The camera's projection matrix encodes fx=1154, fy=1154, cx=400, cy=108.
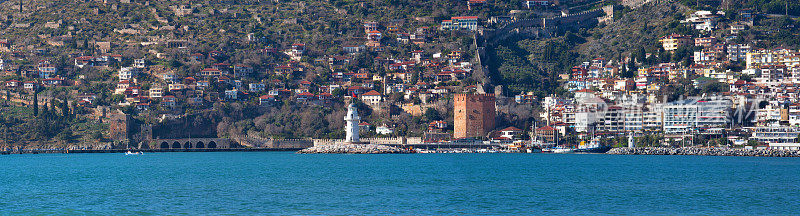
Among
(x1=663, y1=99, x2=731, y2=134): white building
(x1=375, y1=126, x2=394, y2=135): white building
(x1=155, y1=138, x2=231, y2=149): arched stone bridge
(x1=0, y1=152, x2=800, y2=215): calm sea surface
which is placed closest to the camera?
(x1=0, y1=152, x2=800, y2=215): calm sea surface

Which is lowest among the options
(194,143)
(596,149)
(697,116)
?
(596,149)

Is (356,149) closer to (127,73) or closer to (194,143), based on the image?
(194,143)

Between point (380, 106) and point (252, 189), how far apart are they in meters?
44.3

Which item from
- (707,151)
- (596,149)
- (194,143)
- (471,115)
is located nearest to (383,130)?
(471,115)

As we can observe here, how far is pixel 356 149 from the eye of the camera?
71.1m

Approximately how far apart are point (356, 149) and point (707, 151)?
2089cm

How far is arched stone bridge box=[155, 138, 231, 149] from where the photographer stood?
77000mm

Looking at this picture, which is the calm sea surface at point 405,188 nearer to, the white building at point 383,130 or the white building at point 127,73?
the white building at point 383,130

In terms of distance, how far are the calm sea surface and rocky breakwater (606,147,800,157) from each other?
6074 mm

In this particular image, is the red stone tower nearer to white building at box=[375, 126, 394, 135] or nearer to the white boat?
white building at box=[375, 126, 394, 135]

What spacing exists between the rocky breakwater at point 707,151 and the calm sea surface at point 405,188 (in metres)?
6.07

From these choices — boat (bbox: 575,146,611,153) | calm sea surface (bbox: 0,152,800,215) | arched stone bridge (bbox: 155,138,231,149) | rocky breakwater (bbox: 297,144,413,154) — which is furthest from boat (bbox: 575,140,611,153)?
arched stone bridge (bbox: 155,138,231,149)

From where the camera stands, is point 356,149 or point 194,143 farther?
point 194,143

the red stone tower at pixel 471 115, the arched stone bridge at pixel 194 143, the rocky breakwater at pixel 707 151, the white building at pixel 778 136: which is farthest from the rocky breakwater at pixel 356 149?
the white building at pixel 778 136
